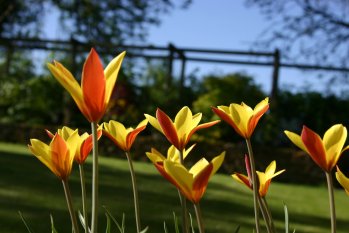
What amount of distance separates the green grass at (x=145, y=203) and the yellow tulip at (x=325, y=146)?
193cm

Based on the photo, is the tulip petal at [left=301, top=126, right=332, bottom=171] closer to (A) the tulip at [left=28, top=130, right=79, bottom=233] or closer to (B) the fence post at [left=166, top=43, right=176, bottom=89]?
(A) the tulip at [left=28, top=130, right=79, bottom=233]

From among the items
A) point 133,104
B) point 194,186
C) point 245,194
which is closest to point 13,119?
point 133,104

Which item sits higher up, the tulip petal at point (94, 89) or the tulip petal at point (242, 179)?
the tulip petal at point (94, 89)

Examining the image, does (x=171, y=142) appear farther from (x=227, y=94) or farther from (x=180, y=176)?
(x=227, y=94)

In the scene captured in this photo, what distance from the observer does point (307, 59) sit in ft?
41.2

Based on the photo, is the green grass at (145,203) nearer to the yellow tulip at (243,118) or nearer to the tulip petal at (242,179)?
the tulip petal at (242,179)

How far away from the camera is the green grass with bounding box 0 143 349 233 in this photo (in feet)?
11.3

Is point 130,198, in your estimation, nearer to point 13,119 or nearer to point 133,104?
point 133,104

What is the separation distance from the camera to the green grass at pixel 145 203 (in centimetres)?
344

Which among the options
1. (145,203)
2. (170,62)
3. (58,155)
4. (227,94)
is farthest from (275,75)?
(58,155)

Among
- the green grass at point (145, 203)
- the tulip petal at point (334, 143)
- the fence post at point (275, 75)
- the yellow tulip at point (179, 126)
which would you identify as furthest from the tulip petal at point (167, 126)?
the fence post at point (275, 75)

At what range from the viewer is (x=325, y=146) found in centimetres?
84

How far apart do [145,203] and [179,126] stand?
3.46 metres

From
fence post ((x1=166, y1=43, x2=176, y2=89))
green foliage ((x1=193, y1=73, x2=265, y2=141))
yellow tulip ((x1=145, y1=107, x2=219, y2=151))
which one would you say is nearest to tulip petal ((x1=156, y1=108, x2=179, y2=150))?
yellow tulip ((x1=145, y1=107, x2=219, y2=151))
